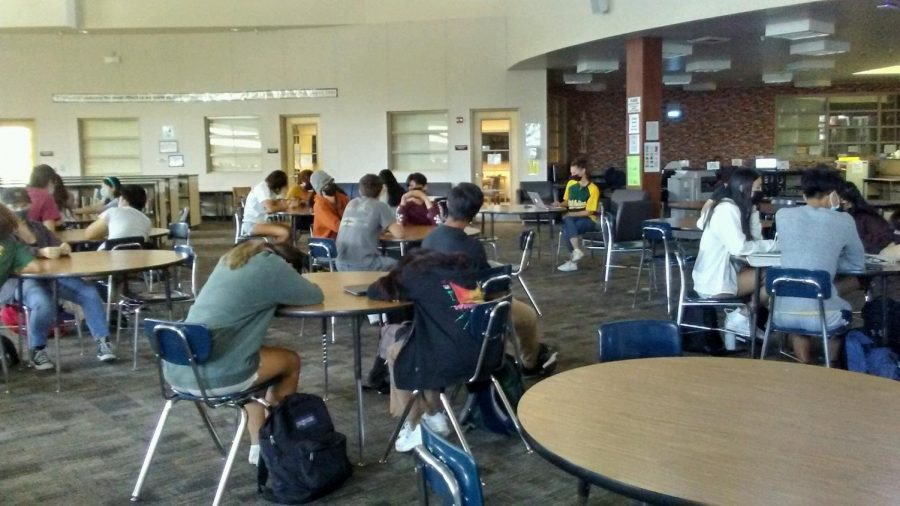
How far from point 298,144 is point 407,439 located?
1332 centimetres

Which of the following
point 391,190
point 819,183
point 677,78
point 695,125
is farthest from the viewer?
point 695,125

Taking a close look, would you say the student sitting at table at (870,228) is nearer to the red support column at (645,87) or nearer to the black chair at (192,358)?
the black chair at (192,358)

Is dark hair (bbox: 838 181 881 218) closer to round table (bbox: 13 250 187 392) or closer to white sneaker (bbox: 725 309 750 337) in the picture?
white sneaker (bbox: 725 309 750 337)

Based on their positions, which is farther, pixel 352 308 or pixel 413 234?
pixel 413 234

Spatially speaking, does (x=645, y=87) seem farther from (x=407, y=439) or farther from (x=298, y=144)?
(x=298, y=144)

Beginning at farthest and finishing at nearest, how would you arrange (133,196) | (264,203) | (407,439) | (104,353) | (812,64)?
(812,64) → (264,203) → (133,196) → (104,353) → (407,439)

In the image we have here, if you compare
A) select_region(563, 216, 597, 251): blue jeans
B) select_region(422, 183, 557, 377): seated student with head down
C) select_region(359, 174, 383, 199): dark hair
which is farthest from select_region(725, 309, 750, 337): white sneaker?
select_region(563, 216, 597, 251): blue jeans

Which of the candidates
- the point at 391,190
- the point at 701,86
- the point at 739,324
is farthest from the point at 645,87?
the point at 701,86

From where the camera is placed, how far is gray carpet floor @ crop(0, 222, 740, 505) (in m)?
3.28

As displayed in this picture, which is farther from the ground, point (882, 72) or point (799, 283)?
point (882, 72)

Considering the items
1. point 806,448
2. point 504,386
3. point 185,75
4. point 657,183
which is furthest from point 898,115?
point 806,448

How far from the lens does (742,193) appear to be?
5.05m

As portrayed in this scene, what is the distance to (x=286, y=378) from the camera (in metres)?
3.52

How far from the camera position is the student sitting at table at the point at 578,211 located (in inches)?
353
